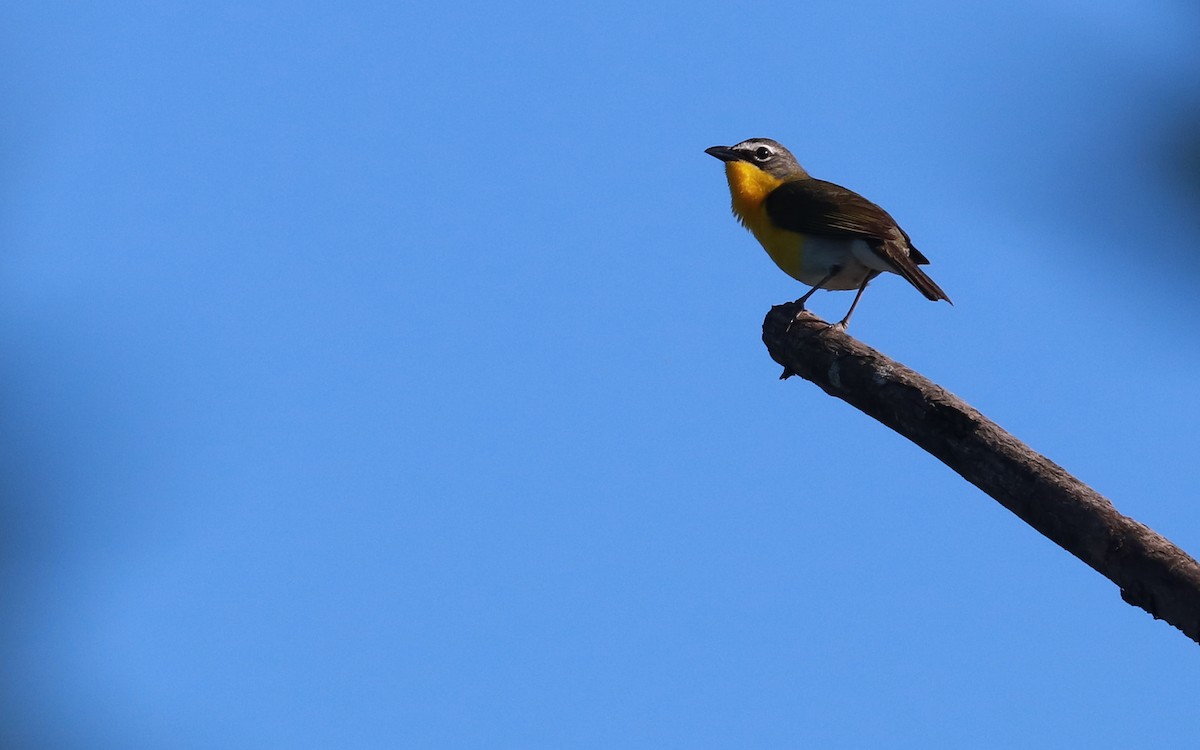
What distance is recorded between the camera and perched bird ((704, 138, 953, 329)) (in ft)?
30.2

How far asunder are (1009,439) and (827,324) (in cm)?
224

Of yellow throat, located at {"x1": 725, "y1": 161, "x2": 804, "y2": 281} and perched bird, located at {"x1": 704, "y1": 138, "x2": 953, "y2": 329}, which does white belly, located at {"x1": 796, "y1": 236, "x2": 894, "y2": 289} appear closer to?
perched bird, located at {"x1": 704, "y1": 138, "x2": 953, "y2": 329}

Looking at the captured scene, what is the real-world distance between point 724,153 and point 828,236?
238cm

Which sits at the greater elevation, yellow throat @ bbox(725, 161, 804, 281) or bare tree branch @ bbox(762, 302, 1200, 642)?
yellow throat @ bbox(725, 161, 804, 281)

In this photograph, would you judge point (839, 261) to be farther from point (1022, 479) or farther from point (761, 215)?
point (1022, 479)

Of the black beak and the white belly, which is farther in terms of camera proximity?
the black beak

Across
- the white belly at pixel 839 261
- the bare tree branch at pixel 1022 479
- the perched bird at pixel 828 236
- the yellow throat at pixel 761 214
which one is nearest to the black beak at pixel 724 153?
the yellow throat at pixel 761 214

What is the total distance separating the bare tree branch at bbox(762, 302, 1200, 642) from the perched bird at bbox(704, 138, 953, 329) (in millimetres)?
1894

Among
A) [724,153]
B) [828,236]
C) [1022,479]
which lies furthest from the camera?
[724,153]

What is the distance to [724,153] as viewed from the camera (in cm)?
1157

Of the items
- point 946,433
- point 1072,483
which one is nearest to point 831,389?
point 946,433

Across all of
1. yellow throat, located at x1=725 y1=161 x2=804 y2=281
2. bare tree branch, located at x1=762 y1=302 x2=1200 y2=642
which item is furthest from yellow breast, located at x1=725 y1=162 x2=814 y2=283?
bare tree branch, located at x1=762 y1=302 x2=1200 y2=642

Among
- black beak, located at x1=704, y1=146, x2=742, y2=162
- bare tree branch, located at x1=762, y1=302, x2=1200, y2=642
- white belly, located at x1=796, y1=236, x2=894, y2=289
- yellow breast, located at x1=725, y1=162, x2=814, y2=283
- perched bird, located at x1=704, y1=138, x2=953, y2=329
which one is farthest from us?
black beak, located at x1=704, y1=146, x2=742, y2=162

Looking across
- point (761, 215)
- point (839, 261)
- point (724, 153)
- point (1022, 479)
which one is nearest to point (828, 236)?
point (839, 261)
